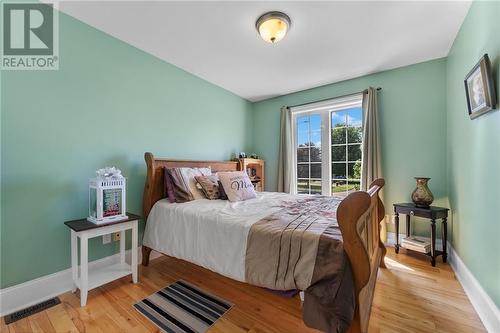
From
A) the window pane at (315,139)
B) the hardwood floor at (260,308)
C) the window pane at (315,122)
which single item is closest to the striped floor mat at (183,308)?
the hardwood floor at (260,308)

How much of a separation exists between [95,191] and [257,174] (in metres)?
2.71

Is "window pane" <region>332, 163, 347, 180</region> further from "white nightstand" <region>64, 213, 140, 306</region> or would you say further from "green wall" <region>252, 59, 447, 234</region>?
"white nightstand" <region>64, 213, 140, 306</region>

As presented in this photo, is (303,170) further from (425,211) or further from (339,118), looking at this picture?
(425,211)

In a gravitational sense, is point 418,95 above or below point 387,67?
below

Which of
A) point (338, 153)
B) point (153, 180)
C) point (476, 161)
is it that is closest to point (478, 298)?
point (476, 161)

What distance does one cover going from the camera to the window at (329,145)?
327 cm

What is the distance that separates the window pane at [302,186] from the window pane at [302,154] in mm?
384

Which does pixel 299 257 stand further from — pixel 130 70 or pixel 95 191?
pixel 130 70

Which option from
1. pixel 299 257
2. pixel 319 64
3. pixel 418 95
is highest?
pixel 319 64

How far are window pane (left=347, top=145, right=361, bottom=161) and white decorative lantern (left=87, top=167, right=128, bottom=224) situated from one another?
3.10 meters

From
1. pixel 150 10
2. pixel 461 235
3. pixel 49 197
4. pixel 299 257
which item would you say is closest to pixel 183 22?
pixel 150 10

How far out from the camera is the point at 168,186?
227cm

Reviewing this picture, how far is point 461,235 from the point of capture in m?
2.05

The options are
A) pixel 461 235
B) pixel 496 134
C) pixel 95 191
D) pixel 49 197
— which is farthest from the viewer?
pixel 461 235
